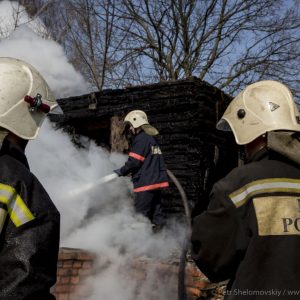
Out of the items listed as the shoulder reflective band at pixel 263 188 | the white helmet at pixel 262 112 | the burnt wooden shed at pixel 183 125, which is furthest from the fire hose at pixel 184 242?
the shoulder reflective band at pixel 263 188

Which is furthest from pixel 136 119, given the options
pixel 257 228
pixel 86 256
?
pixel 257 228

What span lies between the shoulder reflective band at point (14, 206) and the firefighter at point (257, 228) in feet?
2.79

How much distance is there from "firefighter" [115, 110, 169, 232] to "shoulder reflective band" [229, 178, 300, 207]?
5117mm

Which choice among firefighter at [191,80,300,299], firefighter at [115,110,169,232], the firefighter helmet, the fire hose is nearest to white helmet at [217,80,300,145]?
firefighter at [191,80,300,299]

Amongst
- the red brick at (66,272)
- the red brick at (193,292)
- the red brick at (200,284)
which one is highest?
the red brick at (66,272)

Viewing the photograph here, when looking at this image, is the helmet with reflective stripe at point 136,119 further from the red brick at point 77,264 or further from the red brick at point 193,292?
the red brick at point 193,292

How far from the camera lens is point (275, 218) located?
7.47 ft

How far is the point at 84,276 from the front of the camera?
16.5 feet

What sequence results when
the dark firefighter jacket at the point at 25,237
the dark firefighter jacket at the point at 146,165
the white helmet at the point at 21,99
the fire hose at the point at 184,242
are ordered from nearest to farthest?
the dark firefighter jacket at the point at 25,237, the white helmet at the point at 21,99, the fire hose at the point at 184,242, the dark firefighter jacket at the point at 146,165

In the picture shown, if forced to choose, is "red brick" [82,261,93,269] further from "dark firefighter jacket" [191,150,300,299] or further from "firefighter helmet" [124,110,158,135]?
"firefighter helmet" [124,110,158,135]

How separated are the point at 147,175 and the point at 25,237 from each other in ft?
19.3

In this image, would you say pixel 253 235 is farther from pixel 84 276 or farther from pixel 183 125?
pixel 183 125

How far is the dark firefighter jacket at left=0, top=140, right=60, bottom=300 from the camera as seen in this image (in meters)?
1.75

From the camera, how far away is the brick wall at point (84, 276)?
485 cm
